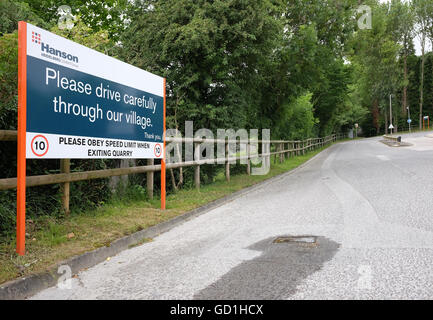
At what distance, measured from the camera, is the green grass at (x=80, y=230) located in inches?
155

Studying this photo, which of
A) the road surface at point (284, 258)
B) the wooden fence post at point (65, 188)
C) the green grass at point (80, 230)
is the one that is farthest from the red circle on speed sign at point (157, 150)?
the wooden fence post at point (65, 188)

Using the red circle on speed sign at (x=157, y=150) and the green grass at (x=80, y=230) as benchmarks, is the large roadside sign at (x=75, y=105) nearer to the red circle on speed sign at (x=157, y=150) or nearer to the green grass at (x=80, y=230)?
the red circle on speed sign at (x=157, y=150)

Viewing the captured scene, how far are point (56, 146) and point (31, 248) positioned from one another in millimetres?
1292

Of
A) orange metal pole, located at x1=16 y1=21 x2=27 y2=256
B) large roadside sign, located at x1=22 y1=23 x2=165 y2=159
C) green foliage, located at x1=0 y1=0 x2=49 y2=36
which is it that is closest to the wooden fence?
orange metal pole, located at x1=16 y1=21 x2=27 y2=256

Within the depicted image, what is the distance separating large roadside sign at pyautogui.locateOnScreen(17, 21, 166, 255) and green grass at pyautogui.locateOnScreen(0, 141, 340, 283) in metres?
0.30

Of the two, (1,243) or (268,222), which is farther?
(268,222)

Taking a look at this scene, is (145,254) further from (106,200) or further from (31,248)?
(106,200)

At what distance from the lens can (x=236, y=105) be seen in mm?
12180

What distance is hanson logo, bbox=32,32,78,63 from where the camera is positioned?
4.38m

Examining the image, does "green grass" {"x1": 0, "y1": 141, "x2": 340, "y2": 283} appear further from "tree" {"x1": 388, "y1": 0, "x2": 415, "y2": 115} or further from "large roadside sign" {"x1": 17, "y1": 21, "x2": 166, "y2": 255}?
"tree" {"x1": 388, "y1": 0, "x2": 415, "y2": 115}

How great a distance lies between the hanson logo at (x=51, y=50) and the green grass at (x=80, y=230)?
2314mm

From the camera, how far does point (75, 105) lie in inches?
203
